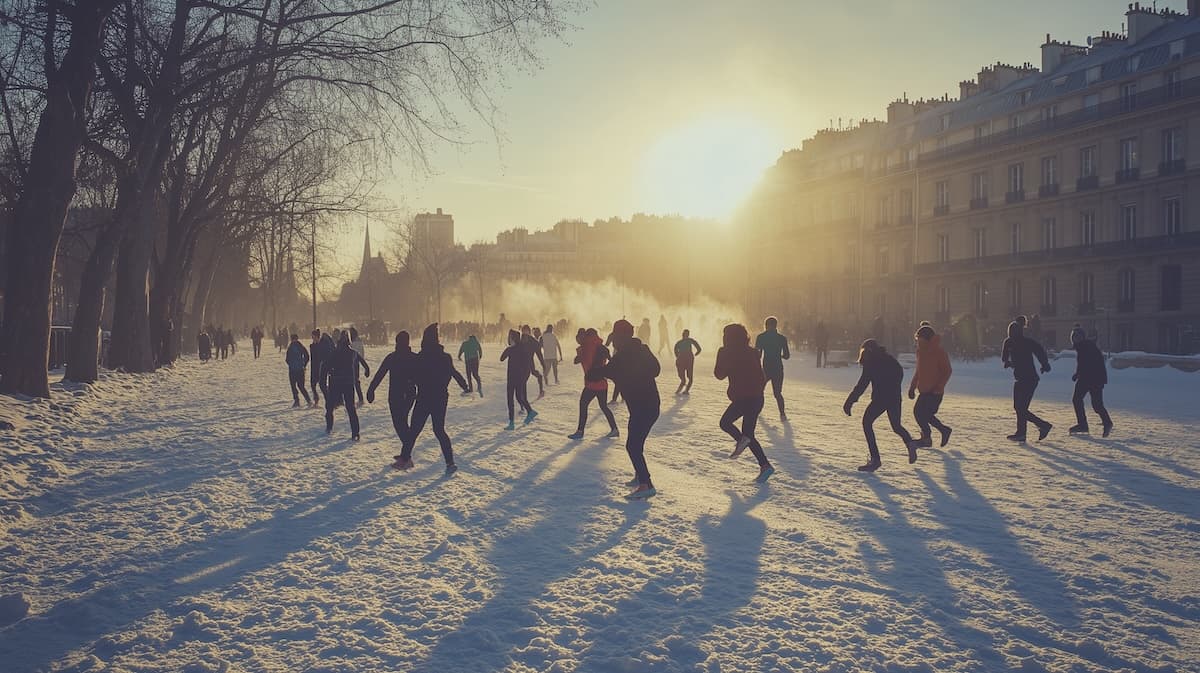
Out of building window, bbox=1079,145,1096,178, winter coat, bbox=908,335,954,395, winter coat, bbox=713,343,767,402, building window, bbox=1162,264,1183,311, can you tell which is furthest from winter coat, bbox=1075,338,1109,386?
building window, bbox=1079,145,1096,178

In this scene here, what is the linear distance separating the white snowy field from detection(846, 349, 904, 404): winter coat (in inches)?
36.6

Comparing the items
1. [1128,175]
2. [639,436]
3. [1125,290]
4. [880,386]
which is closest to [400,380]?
[639,436]

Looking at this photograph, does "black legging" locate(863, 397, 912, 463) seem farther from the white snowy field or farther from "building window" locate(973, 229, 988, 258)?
"building window" locate(973, 229, 988, 258)

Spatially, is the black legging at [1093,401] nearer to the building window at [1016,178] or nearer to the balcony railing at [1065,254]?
the balcony railing at [1065,254]

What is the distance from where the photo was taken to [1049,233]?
4491 centimetres

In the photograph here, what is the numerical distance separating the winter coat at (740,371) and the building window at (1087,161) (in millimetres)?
40562

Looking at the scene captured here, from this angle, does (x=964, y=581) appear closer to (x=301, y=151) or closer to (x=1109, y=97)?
(x=301, y=151)

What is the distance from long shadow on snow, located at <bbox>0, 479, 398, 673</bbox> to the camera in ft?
15.3

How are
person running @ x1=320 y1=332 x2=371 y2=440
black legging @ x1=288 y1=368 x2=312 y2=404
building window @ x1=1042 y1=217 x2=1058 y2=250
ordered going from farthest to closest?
building window @ x1=1042 y1=217 x2=1058 y2=250 → black legging @ x1=288 y1=368 x2=312 y2=404 → person running @ x1=320 y1=332 x2=371 y2=440

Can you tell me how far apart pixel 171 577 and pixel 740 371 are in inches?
232

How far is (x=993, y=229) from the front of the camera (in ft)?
157

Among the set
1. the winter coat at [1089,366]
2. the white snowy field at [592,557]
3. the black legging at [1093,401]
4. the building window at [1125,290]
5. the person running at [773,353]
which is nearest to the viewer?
the white snowy field at [592,557]

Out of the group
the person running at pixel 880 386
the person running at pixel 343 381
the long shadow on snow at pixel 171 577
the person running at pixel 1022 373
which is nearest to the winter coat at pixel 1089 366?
the person running at pixel 1022 373

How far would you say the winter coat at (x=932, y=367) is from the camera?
1136 centimetres
